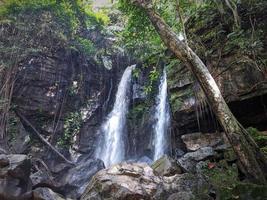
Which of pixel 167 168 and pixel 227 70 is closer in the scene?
pixel 167 168

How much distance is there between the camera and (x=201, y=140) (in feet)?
26.6

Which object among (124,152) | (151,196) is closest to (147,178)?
(151,196)

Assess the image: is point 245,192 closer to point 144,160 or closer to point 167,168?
point 167,168

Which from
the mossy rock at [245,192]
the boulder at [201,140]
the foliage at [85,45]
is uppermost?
the foliage at [85,45]

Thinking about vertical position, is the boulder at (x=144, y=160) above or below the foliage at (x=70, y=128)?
below

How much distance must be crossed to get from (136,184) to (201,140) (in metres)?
2.83

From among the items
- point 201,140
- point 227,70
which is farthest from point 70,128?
Result: point 227,70

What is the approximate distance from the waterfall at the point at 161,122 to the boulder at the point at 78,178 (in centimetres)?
218

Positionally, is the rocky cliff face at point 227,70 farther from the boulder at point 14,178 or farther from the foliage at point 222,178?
the boulder at point 14,178

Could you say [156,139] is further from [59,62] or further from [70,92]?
[59,62]

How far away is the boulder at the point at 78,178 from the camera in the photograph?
9.87 m

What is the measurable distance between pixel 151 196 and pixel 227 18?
4.87m

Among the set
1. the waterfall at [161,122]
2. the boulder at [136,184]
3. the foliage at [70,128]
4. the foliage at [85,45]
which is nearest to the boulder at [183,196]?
the boulder at [136,184]

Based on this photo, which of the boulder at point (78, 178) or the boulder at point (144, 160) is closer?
the boulder at point (78, 178)
